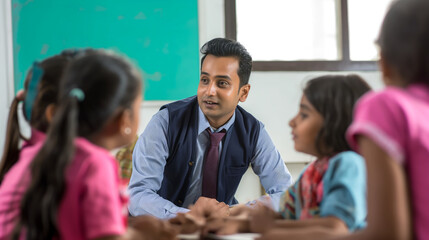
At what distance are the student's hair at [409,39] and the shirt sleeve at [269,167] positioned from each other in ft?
4.78

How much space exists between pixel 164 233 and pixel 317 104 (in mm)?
501

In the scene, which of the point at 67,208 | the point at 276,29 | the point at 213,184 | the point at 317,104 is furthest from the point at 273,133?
the point at 67,208

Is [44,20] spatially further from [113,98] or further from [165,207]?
[113,98]

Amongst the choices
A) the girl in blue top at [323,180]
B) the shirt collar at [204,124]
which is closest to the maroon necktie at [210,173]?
the shirt collar at [204,124]

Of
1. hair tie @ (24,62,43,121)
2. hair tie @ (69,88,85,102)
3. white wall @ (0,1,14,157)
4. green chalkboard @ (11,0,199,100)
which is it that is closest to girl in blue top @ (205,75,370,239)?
hair tie @ (69,88,85,102)

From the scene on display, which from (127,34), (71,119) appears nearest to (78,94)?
(71,119)

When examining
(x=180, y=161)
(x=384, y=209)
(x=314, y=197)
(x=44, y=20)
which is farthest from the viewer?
(x=44, y=20)

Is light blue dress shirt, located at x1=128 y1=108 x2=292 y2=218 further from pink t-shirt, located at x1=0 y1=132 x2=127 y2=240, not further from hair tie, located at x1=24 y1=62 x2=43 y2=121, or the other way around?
pink t-shirt, located at x1=0 y1=132 x2=127 y2=240

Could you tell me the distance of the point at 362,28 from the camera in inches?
148

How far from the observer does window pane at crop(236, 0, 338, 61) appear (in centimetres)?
358

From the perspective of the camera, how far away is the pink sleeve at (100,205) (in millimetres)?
818

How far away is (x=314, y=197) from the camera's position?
1.11 metres

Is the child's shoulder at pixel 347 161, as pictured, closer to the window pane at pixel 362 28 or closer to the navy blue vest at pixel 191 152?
the navy blue vest at pixel 191 152

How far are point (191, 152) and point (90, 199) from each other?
1.49 m
